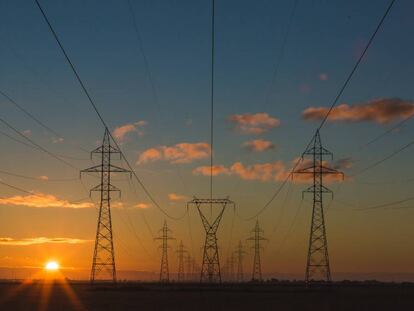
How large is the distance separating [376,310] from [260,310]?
8.81 m

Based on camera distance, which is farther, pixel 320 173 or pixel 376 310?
pixel 320 173

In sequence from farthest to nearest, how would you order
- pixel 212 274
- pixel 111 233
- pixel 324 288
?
pixel 212 274 → pixel 324 288 → pixel 111 233

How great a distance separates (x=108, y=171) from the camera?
7712 cm

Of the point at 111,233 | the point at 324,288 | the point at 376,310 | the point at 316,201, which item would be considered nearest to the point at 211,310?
the point at 376,310

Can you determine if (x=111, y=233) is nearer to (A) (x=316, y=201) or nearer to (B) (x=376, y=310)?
(A) (x=316, y=201)

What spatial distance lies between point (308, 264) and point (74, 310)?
40363mm

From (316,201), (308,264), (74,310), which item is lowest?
(74,310)

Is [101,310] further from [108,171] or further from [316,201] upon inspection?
[316,201]

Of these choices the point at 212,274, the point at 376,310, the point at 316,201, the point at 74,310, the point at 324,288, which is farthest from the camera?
the point at 212,274

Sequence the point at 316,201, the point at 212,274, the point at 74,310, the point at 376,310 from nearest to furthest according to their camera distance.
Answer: the point at 74,310 → the point at 376,310 → the point at 316,201 → the point at 212,274

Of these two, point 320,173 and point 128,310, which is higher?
point 320,173

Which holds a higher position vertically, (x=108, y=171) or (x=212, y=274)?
(x=108, y=171)

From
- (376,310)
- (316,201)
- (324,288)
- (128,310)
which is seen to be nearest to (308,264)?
(316,201)

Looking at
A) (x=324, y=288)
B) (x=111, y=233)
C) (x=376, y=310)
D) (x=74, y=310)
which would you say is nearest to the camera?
(x=74, y=310)
